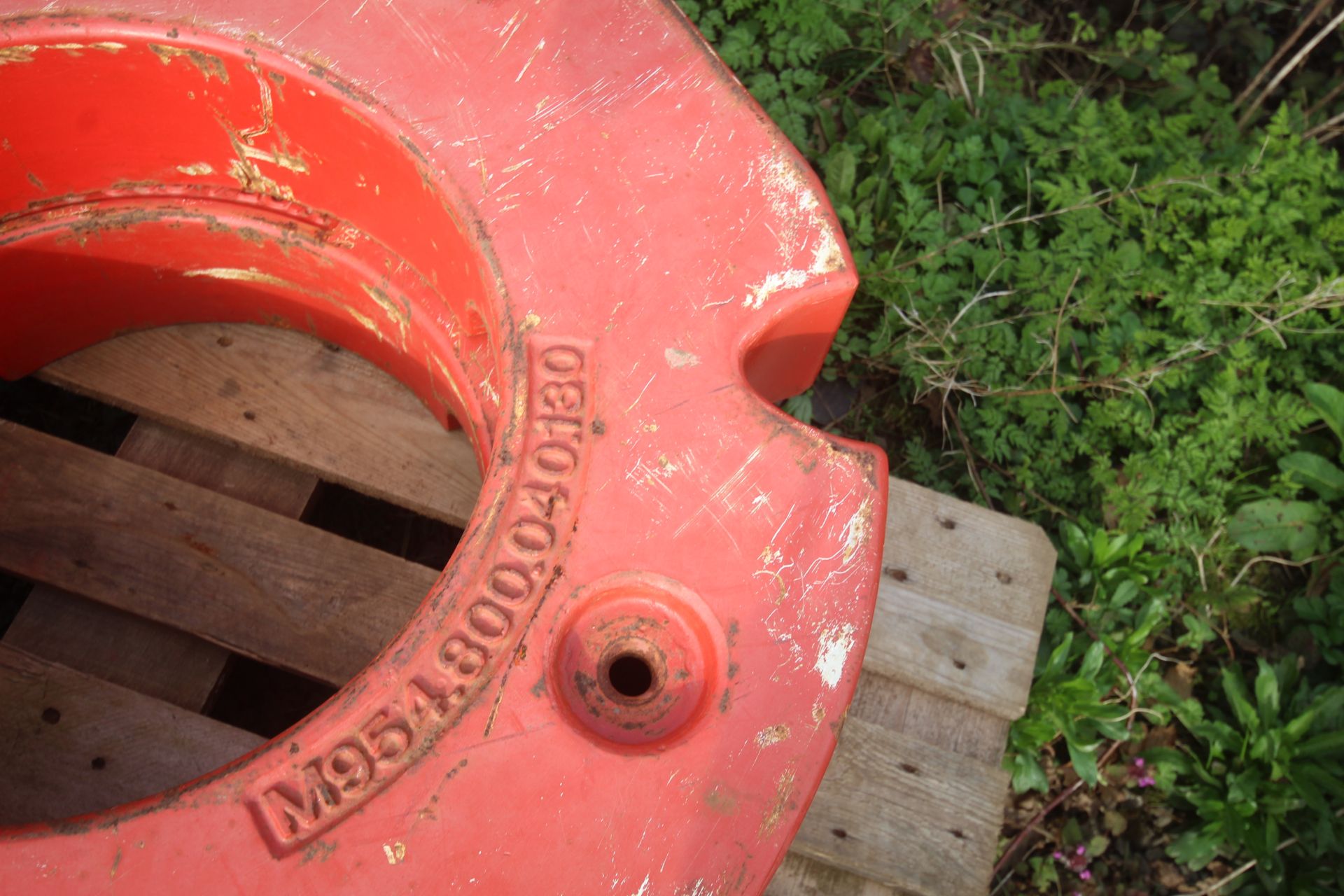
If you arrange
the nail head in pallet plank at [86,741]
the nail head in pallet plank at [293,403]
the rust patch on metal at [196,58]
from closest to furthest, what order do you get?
the rust patch on metal at [196,58], the nail head in pallet plank at [86,741], the nail head in pallet plank at [293,403]

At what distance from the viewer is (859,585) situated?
1375 mm

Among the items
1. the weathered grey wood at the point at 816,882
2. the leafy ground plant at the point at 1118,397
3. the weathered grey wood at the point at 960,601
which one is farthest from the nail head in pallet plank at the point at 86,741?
the leafy ground plant at the point at 1118,397

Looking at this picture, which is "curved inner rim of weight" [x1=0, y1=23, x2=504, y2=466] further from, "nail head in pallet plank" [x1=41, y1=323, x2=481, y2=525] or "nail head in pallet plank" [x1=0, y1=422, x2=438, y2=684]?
"nail head in pallet plank" [x1=0, y1=422, x2=438, y2=684]

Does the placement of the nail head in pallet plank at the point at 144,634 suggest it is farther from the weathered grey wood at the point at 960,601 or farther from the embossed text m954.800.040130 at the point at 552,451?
the weathered grey wood at the point at 960,601

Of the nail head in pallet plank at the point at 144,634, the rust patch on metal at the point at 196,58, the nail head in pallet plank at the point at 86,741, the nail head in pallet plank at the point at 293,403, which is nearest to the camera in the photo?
the rust patch on metal at the point at 196,58

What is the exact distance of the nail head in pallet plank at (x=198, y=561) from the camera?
70.8 inches

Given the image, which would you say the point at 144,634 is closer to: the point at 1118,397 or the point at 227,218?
the point at 227,218

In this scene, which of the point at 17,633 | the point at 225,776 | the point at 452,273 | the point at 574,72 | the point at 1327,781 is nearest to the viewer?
the point at 225,776

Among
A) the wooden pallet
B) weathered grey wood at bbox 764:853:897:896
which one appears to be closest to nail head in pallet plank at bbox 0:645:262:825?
the wooden pallet

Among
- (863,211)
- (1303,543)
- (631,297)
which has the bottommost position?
(1303,543)

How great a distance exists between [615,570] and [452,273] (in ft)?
1.97

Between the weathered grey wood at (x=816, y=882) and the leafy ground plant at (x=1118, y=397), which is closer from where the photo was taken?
Result: the weathered grey wood at (x=816, y=882)

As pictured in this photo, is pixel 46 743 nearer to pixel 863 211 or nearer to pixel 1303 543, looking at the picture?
pixel 863 211

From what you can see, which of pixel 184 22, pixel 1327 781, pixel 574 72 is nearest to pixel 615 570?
pixel 574 72
